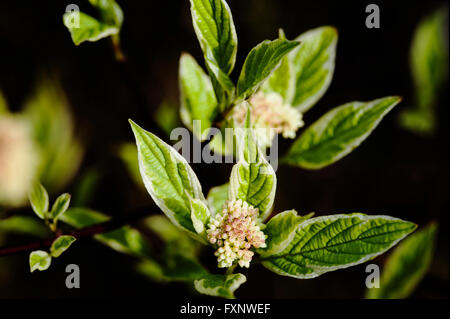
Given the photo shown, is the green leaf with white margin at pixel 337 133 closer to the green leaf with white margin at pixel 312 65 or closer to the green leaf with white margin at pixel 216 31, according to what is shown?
the green leaf with white margin at pixel 312 65

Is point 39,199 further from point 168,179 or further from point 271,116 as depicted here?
point 271,116

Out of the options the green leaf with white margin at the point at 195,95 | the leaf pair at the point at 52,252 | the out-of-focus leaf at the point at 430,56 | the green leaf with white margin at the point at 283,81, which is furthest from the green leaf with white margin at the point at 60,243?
the out-of-focus leaf at the point at 430,56

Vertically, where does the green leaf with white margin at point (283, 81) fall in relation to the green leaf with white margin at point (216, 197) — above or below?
above

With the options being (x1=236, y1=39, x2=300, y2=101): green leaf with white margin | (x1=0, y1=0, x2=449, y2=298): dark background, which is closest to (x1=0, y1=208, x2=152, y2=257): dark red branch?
(x1=236, y1=39, x2=300, y2=101): green leaf with white margin

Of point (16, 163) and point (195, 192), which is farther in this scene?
point (16, 163)
